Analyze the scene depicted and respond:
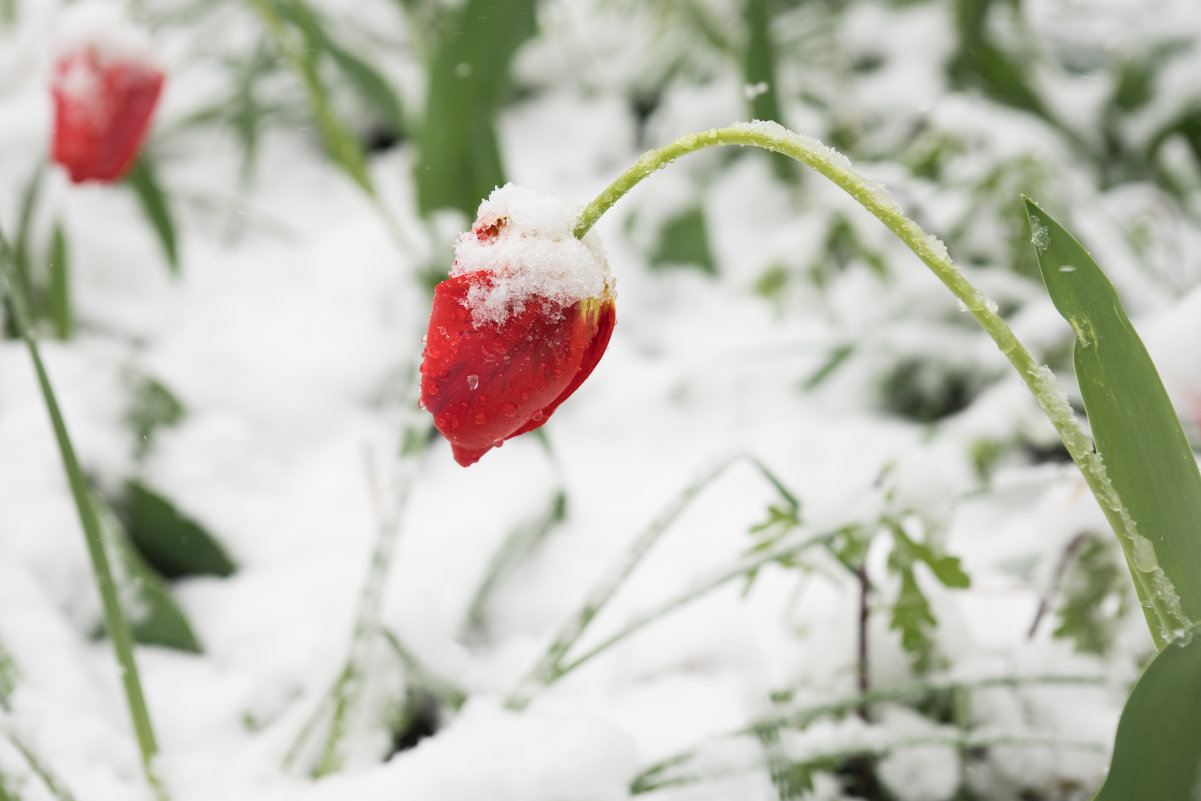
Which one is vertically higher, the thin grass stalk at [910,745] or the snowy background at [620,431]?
the snowy background at [620,431]

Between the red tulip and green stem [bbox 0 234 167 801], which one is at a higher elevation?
the red tulip

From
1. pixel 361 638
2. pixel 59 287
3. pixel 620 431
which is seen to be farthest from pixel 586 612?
pixel 59 287

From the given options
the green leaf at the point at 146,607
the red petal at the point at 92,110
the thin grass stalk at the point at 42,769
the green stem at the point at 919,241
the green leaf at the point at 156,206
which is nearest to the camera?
the green stem at the point at 919,241

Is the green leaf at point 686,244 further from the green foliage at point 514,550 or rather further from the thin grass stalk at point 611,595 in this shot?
the thin grass stalk at point 611,595

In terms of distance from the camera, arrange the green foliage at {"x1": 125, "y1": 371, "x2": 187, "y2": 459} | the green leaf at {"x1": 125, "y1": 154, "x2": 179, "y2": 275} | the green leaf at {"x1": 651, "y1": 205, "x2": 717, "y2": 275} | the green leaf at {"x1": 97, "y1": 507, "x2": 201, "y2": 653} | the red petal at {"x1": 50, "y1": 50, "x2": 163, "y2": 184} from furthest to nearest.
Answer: the green leaf at {"x1": 651, "y1": 205, "x2": 717, "y2": 275} < the green leaf at {"x1": 125, "y1": 154, "x2": 179, "y2": 275} < the green foliage at {"x1": 125, "y1": 371, "x2": 187, "y2": 459} < the red petal at {"x1": 50, "y1": 50, "x2": 163, "y2": 184} < the green leaf at {"x1": 97, "y1": 507, "x2": 201, "y2": 653}

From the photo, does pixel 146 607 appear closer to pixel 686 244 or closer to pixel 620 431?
pixel 620 431

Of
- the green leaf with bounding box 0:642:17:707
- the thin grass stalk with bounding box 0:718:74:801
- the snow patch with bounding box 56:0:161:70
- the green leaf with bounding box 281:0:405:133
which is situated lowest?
the thin grass stalk with bounding box 0:718:74:801

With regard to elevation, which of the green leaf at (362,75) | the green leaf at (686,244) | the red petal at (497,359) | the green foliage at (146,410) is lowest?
the red petal at (497,359)

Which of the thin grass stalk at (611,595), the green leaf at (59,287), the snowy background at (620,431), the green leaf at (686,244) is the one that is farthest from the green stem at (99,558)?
the green leaf at (686,244)

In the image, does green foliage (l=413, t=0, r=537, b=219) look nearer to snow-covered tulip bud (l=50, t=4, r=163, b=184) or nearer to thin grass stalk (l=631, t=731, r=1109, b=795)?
snow-covered tulip bud (l=50, t=4, r=163, b=184)

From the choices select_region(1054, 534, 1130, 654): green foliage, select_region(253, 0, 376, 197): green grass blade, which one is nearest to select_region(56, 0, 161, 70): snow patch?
select_region(253, 0, 376, 197): green grass blade
